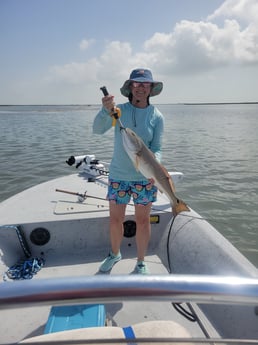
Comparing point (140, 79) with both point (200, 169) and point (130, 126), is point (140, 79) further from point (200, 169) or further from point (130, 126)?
point (200, 169)

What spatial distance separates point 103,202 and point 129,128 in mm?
1858

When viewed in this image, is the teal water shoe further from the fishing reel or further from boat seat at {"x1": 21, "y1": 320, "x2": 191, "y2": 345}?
the fishing reel

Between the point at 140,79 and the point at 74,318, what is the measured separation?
7.94ft

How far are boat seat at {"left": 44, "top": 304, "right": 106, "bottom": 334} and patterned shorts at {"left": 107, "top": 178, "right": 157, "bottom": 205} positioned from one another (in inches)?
45.8

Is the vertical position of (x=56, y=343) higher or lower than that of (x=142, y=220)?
higher

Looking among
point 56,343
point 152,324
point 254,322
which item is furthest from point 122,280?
point 254,322

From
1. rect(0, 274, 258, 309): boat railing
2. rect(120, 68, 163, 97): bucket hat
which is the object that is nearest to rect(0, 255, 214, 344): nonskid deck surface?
rect(0, 274, 258, 309): boat railing

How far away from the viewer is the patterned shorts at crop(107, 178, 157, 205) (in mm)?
3301

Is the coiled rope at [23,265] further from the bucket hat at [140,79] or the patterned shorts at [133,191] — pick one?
the bucket hat at [140,79]

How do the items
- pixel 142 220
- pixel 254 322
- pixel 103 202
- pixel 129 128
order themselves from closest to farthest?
pixel 254 322 → pixel 129 128 → pixel 142 220 → pixel 103 202

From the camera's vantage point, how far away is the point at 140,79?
311 centimetres

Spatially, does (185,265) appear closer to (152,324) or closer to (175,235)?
(175,235)

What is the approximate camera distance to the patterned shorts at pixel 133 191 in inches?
130

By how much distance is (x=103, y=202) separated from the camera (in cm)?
471
